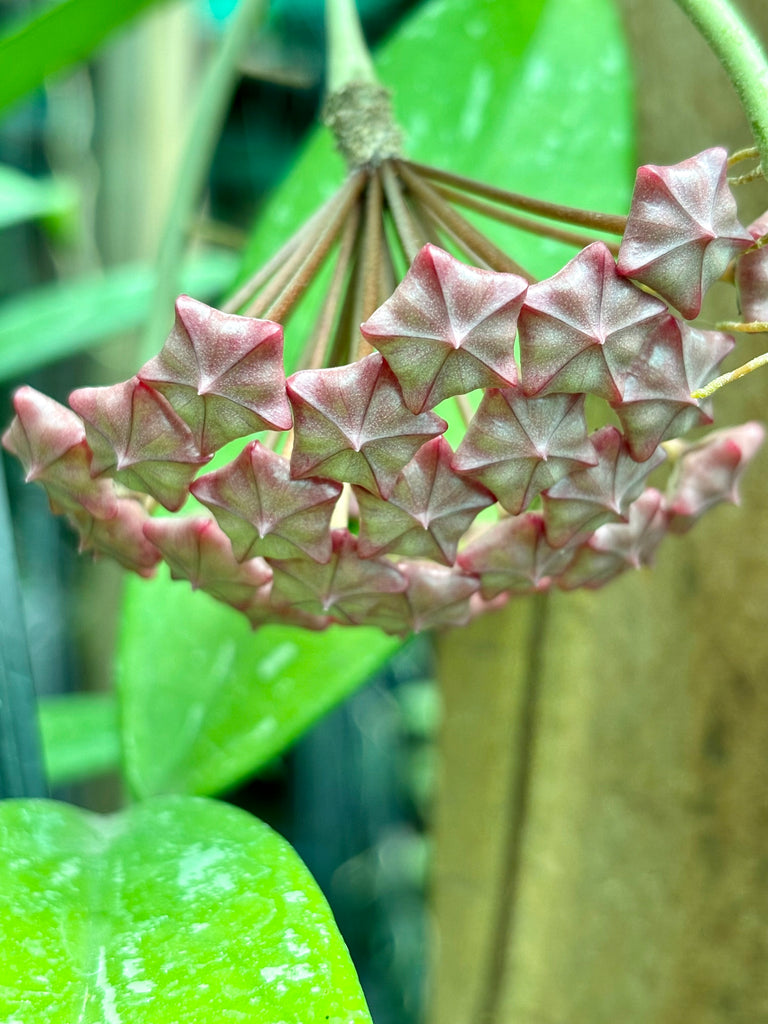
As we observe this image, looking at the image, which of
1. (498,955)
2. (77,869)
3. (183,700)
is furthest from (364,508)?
(498,955)

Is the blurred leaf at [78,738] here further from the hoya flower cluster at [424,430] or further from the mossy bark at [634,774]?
the hoya flower cluster at [424,430]

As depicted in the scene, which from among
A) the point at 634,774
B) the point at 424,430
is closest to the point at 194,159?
the point at 424,430

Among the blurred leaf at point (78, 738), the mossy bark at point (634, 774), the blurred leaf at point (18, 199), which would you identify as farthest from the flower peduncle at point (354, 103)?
the blurred leaf at point (78, 738)

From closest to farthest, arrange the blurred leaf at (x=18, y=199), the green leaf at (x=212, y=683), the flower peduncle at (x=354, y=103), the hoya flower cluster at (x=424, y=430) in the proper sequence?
the hoya flower cluster at (x=424, y=430)
the flower peduncle at (x=354, y=103)
the green leaf at (x=212, y=683)
the blurred leaf at (x=18, y=199)

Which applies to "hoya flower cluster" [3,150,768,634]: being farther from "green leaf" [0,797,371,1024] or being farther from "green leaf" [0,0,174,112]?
"green leaf" [0,0,174,112]

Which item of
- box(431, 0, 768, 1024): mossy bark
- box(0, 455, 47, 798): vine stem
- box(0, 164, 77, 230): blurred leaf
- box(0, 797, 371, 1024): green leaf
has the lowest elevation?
box(431, 0, 768, 1024): mossy bark

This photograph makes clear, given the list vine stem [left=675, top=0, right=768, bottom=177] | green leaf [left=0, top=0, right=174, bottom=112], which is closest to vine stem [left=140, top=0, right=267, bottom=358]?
green leaf [left=0, top=0, right=174, bottom=112]
